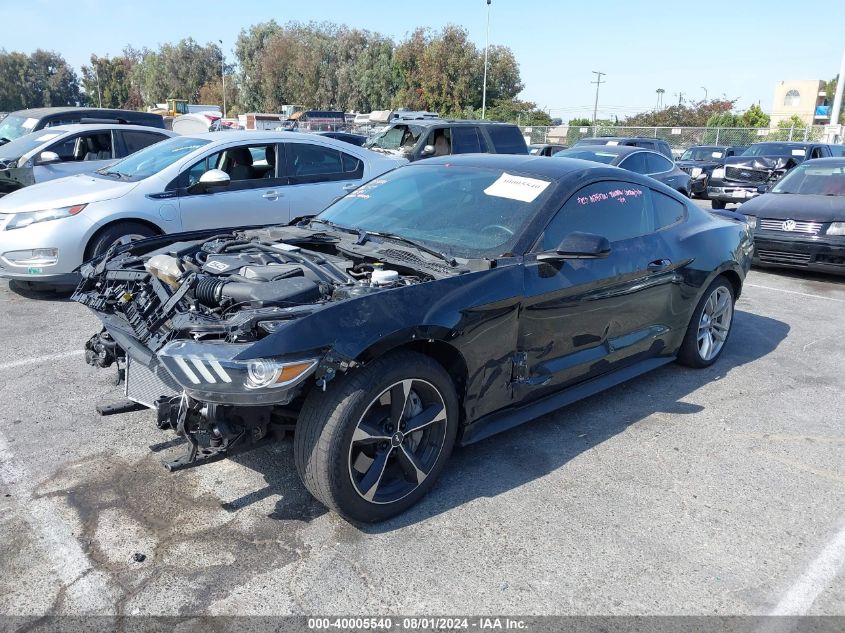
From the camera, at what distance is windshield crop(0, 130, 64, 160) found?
9.72m

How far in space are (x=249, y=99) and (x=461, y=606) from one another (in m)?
67.9

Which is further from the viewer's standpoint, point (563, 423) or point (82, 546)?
point (563, 423)

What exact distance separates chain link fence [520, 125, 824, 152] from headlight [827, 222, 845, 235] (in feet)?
79.3

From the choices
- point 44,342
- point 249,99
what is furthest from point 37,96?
point 44,342

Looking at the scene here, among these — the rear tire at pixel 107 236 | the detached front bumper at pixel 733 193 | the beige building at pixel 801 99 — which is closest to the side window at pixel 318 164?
the rear tire at pixel 107 236

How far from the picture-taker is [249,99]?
212 ft

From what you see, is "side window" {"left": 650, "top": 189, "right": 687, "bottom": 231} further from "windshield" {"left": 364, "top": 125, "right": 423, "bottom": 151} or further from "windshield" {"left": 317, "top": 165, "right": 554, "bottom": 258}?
"windshield" {"left": 364, "top": 125, "right": 423, "bottom": 151}

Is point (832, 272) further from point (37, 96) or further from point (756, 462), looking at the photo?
point (37, 96)

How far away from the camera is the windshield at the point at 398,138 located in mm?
13195

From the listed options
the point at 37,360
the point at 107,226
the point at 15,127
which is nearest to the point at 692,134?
the point at 15,127

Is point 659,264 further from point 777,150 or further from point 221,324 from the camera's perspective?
point 777,150

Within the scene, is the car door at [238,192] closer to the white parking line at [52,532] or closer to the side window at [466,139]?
the white parking line at [52,532]

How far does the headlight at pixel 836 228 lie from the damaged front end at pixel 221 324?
293 inches

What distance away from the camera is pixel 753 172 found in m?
15.0
